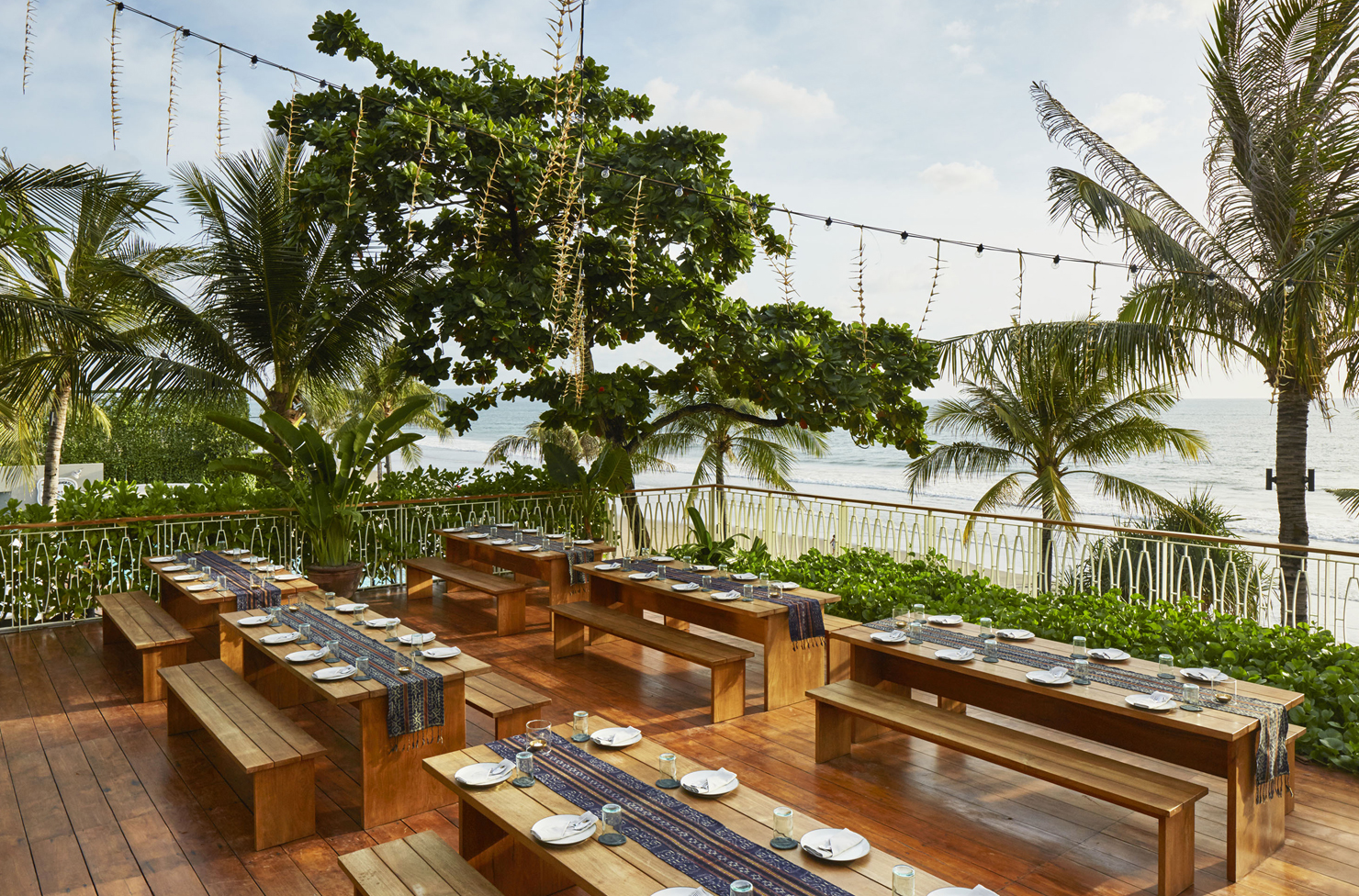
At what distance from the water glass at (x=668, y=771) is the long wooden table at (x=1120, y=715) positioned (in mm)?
1815

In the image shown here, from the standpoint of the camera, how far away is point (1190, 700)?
3.53 meters

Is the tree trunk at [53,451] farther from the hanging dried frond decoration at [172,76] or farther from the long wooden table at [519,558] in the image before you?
the hanging dried frond decoration at [172,76]

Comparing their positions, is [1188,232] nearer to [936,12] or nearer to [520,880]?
[936,12]

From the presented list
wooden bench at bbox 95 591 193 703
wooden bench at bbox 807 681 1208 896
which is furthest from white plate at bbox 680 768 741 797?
wooden bench at bbox 95 591 193 703

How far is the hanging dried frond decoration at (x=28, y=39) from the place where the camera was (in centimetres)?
245

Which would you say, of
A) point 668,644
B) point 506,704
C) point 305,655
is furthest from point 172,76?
point 668,644

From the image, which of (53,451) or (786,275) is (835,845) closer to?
(786,275)

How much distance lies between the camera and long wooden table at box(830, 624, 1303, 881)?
3.33 meters

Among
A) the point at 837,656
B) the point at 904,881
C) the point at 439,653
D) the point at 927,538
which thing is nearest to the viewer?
the point at 904,881

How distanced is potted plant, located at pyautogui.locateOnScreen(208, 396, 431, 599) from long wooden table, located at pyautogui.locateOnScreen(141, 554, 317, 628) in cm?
118

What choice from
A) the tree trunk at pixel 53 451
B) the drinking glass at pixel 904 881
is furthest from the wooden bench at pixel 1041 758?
the tree trunk at pixel 53 451

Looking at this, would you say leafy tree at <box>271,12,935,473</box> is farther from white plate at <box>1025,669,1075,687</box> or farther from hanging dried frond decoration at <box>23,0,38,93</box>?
hanging dried frond decoration at <box>23,0,38,93</box>

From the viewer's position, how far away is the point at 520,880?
3.20 m

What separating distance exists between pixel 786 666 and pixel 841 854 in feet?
9.76
